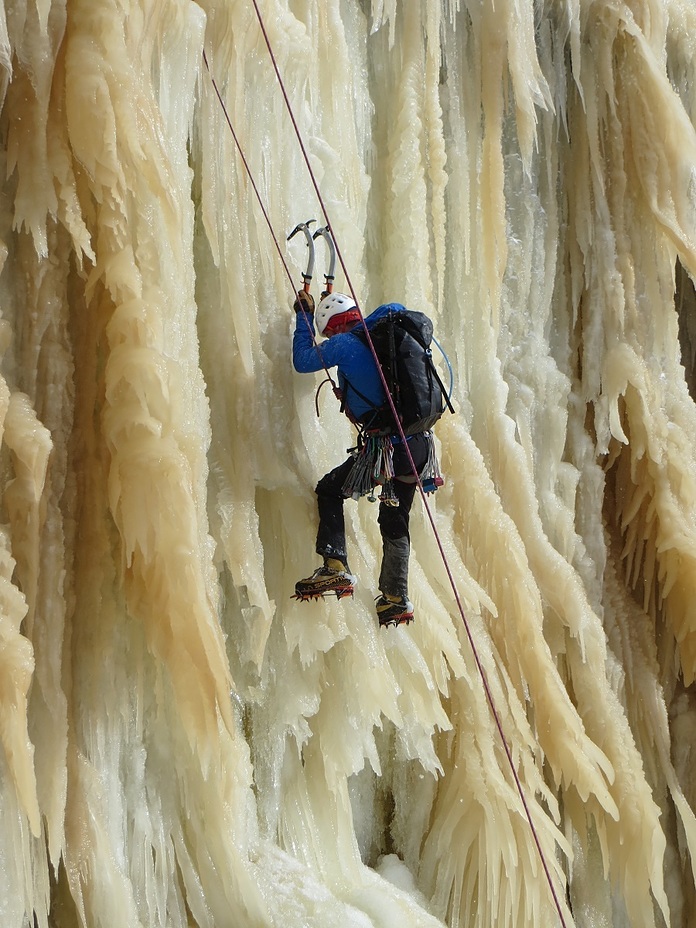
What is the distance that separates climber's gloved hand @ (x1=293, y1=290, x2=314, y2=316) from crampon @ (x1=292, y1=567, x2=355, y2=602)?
2.55 ft

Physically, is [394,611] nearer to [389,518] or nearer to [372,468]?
[389,518]

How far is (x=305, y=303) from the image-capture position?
111 inches

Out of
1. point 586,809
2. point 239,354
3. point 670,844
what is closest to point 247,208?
point 239,354

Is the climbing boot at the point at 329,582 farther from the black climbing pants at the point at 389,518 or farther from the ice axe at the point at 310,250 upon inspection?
the ice axe at the point at 310,250

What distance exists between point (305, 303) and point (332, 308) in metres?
0.09

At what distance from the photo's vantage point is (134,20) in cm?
249

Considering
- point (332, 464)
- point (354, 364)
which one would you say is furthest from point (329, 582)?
point (354, 364)

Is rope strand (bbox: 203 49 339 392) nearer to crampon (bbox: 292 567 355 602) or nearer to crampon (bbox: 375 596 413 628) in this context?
crampon (bbox: 292 567 355 602)

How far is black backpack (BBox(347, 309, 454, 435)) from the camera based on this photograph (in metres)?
2.64

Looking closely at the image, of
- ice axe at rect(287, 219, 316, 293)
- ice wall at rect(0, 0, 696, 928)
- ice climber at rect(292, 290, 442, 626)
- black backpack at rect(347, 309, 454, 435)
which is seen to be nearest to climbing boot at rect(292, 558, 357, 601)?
ice climber at rect(292, 290, 442, 626)

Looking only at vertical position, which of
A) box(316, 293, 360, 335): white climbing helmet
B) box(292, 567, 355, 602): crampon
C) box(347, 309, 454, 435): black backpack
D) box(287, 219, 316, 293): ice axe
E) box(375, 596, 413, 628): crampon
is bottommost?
box(375, 596, 413, 628): crampon

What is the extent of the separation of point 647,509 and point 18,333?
2.85 m

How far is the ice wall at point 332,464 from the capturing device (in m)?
2.39

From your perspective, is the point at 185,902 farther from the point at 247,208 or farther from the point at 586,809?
the point at 247,208
